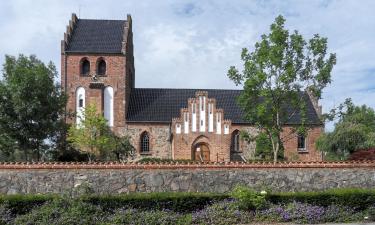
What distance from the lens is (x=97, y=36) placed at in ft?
155

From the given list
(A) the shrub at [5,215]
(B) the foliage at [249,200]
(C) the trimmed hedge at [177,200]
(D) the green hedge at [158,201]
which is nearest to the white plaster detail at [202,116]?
(C) the trimmed hedge at [177,200]

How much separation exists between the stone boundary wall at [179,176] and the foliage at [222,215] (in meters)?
2.82

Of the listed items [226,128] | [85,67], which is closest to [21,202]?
[226,128]

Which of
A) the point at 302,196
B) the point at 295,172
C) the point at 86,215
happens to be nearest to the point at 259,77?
the point at 295,172

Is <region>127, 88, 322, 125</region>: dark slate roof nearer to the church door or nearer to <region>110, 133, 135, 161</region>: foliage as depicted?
<region>110, 133, 135, 161</region>: foliage

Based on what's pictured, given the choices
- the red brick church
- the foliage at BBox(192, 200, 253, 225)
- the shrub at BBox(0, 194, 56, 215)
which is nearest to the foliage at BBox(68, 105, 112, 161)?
the red brick church

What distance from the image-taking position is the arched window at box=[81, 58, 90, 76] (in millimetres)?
45688

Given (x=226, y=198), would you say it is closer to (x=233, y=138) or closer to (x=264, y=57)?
(x=264, y=57)

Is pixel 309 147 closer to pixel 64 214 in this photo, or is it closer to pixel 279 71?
pixel 279 71

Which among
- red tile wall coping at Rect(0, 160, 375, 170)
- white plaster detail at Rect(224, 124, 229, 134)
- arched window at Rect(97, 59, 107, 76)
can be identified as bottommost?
red tile wall coping at Rect(0, 160, 375, 170)

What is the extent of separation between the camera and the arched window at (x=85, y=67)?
4569 cm

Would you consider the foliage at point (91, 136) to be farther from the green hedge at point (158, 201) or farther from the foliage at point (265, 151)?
the green hedge at point (158, 201)

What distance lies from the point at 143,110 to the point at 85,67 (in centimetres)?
688

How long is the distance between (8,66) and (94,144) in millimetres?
8181
